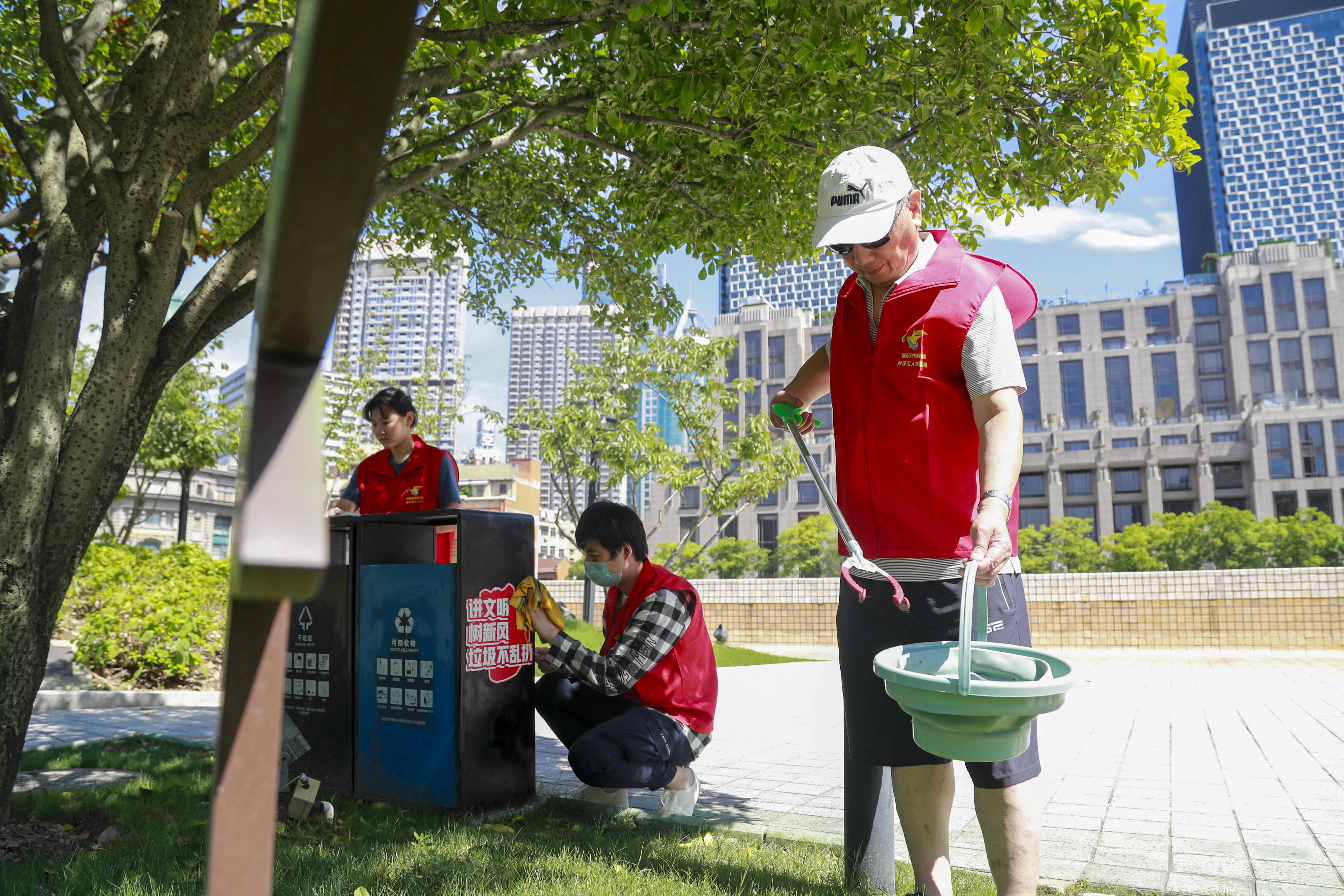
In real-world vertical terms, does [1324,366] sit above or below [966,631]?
above

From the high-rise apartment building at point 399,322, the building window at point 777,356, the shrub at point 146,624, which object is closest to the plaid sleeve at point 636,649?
the high-rise apartment building at point 399,322

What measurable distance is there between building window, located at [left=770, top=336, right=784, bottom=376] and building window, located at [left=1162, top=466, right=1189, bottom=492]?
93.3ft

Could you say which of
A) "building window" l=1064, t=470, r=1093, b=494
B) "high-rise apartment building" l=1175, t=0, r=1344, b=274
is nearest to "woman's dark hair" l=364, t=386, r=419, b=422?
"building window" l=1064, t=470, r=1093, b=494

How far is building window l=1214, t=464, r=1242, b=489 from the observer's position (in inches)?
2251

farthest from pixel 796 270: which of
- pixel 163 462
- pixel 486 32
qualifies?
pixel 486 32

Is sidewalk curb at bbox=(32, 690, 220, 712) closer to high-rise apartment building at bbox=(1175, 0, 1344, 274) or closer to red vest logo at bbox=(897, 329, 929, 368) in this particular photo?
red vest logo at bbox=(897, 329, 929, 368)

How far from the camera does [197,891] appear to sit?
2625 mm

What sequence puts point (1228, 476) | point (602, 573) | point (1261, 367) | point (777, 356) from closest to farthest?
point (602, 573), point (1228, 476), point (1261, 367), point (777, 356)

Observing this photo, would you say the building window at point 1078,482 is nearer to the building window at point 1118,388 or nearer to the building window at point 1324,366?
the building window at point 1118,388

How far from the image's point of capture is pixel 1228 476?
57625 mm

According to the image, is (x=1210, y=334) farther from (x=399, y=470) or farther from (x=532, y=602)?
(x=532, y=602)

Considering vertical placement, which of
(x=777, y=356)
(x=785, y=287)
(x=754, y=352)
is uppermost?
(x=785, y=287)

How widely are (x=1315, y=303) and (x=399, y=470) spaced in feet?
244

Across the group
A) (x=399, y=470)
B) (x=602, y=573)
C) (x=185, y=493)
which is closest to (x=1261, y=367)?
(x=185, y=493)
